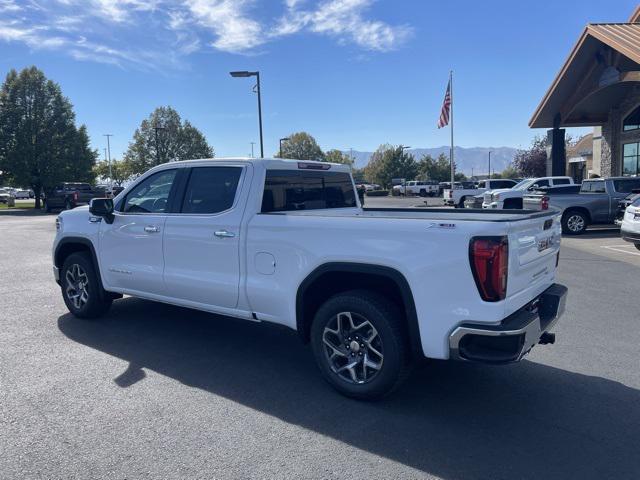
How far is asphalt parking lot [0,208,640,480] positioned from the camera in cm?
312

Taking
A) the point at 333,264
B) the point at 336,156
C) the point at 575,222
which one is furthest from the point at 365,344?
Answer: the point at 336,156

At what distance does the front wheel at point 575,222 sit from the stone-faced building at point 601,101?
630cm

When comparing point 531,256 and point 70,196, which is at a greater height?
point 70,196

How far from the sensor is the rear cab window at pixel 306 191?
15.6 ft

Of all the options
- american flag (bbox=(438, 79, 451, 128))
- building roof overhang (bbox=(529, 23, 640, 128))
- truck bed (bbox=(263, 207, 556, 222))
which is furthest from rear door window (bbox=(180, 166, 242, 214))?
american flag (bbox=(438, 79, 451, 128))

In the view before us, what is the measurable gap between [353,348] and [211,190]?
6.81ft

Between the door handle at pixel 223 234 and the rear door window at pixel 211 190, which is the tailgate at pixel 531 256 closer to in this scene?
the door handle at pixel 223 234

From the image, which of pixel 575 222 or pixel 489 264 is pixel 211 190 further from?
pixel 575 222

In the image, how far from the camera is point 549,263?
4.16 m

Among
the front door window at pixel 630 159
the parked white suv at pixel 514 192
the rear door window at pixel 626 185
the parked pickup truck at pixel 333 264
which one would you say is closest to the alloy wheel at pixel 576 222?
the rear door window at pixel 626 185

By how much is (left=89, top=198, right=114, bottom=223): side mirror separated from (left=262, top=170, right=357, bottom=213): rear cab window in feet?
6.74

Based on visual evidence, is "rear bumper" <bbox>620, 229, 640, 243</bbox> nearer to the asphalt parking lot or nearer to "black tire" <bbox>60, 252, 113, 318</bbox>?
the asphalt parking lot

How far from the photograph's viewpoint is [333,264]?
3873 mm

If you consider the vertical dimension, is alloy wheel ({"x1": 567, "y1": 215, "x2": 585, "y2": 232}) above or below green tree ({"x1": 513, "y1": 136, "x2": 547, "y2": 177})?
below
